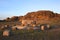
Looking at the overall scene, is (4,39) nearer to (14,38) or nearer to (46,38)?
(14,38)

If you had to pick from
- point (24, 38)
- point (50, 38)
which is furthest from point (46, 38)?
point (24, 38)

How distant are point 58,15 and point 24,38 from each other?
2730 cm

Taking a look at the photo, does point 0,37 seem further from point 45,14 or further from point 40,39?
point 45,14

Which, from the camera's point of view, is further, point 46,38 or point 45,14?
point 45,14

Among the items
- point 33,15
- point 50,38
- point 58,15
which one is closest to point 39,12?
point 33,15

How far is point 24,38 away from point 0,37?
1.67 meters

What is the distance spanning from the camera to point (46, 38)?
42.9ft

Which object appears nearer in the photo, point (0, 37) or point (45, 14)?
point (0, 37)

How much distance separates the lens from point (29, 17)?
41.2 m

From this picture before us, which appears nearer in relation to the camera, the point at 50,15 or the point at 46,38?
the point at 46,38

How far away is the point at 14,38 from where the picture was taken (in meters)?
12.8

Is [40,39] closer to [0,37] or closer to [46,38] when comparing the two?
[46,38]

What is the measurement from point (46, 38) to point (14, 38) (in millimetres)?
2234

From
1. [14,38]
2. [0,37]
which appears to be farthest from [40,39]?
[0,37]
